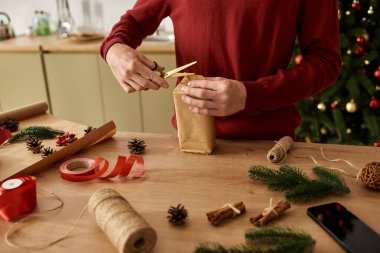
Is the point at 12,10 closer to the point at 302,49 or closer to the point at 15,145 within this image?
the point at 15,145

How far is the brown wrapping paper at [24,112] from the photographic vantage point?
1.29 m

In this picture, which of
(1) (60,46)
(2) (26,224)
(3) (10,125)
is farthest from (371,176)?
(1) (60,46)

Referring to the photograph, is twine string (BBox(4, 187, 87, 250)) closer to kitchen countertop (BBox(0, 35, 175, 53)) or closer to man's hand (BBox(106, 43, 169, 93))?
man's hand (BBox(106, 43, 169, 93))

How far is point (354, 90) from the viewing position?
207cm

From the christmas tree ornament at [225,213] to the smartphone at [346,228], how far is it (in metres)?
0.13

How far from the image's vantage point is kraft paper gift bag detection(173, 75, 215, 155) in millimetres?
1031

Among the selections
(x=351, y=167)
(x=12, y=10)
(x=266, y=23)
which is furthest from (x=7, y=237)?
(x=12, y=10)

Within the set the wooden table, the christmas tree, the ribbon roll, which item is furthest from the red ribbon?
the christmas tree

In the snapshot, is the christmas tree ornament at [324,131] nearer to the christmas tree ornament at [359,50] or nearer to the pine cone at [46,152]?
the christmas tree ornament at [359,50]

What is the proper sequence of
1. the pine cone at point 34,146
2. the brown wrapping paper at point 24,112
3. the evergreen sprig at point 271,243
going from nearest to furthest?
the evergreen sprig at point 271,243
the pine cone at point 34,146
the brown wrapping paper at point 24,112

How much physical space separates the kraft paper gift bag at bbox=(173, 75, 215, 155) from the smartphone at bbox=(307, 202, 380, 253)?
0.34 meters

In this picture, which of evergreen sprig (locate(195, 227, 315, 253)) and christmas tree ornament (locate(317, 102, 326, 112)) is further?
christmas tree ornament (locate(317, 102, 326, 112))

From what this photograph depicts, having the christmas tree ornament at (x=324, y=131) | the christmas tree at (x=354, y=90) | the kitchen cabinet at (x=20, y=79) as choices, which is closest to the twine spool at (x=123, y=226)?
the christmas tree at (x=354, y=90)

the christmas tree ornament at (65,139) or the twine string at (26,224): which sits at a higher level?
the christmas tree ornament at (65,139)
